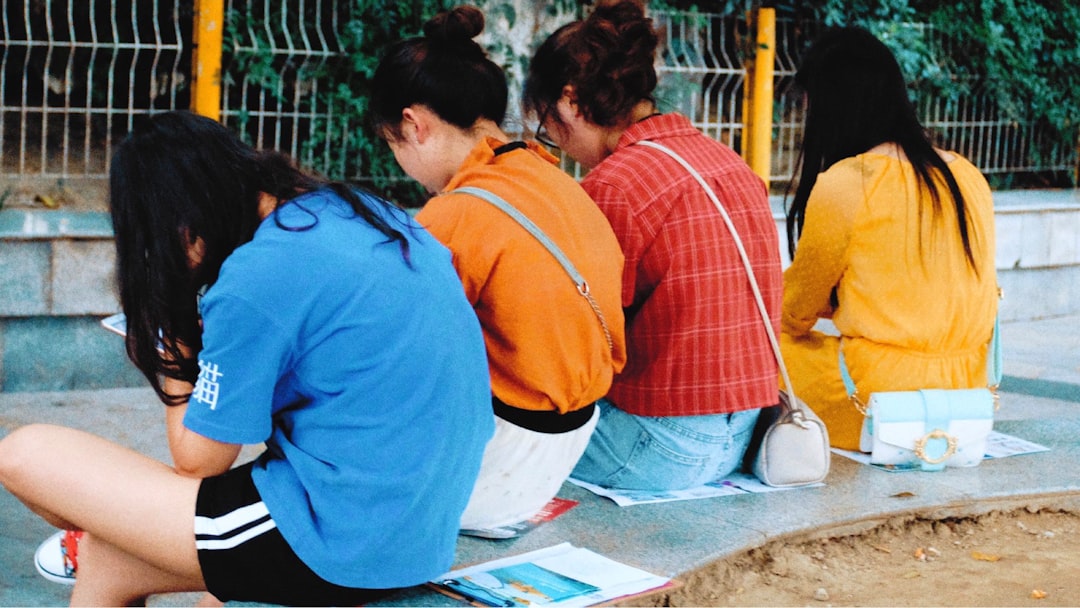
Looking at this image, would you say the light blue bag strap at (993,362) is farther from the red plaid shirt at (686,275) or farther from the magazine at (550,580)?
the magazine at (550,580)

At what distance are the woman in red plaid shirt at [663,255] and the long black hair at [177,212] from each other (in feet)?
3.80

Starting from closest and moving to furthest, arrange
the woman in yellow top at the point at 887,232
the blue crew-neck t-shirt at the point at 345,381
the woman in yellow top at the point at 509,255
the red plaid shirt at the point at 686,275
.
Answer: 1. the blue crew-neck t-shirt at the point at 345,381
2. the woman in yellow top at the point at 509,255
3. the red plaid shirt at the point at 686,275
4. the woman in yellow top at the point at 887,232

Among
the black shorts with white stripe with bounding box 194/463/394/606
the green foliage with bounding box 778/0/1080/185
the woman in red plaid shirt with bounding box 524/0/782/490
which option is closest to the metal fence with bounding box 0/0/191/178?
the woman in red plaid shirt with bounding box 524/0/782/490

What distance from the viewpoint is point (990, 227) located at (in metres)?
3.86

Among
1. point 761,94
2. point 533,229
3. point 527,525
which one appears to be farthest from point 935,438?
point 761,94

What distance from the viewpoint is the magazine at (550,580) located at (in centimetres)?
271

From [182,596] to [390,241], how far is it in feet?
3.51

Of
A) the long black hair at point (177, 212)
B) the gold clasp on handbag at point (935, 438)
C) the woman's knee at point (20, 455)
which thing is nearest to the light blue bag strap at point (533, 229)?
the long black hair at point (177, 212)

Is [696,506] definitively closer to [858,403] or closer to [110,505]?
[858,403]

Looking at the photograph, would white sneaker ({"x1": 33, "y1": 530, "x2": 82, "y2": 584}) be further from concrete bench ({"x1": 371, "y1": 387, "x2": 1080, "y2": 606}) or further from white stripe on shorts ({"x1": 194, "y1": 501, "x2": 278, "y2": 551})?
concrete bench ({"x1": 371, "y1": 387, "x2": 1080, "y2": 606})

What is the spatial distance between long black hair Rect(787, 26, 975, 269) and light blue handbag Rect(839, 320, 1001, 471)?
0.42 meters

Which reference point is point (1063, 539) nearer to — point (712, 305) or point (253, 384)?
point (712, 305)

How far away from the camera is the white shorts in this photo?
9.59 ft

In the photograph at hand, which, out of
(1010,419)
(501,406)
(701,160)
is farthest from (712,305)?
(1010,419)
